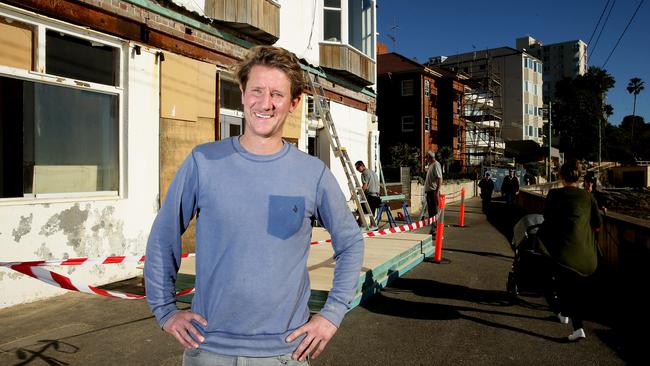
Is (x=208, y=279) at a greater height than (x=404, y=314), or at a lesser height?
greater

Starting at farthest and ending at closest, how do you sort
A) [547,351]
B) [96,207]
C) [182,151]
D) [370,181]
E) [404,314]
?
[370,181] < [182,151] < [96,207] < [404,314] < [547,351]

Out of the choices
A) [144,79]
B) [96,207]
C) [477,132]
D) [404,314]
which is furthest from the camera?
[477,132]

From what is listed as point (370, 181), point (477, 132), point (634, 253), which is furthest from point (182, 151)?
point (477, 132)

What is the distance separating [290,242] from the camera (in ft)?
5.81

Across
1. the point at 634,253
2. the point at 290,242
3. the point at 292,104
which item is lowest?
the point at 634,253

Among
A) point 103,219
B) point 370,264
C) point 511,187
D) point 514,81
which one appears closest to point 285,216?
point 370,264

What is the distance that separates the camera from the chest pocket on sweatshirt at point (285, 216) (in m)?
1.74

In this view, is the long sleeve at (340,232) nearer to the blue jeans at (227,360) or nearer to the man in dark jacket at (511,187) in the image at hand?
the blue jeans at (227,360)

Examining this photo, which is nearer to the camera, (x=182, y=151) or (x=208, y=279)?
(x=208, y=279)

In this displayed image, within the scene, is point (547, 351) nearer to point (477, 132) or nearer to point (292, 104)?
point (292, 104)

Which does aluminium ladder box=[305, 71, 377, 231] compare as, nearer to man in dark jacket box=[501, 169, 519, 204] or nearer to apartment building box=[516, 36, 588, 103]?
man in dark jacket box=[501, 169, 519, 204]

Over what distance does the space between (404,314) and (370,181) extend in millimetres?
7326

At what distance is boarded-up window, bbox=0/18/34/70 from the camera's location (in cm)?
578

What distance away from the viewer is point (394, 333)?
4938mm
